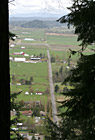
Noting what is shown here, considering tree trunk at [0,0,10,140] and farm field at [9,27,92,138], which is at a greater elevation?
tree trunk at [0,0,10,140]

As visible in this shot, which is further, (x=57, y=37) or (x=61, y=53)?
(x=57, y=37)

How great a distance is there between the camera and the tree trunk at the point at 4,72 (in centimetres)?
129

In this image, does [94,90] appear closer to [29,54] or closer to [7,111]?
[7,111]

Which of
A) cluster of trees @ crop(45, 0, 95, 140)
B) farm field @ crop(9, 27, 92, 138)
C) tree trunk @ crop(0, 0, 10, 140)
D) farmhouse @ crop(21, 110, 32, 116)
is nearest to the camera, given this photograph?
tree trunk @ crop(0, 0, 10, 140)

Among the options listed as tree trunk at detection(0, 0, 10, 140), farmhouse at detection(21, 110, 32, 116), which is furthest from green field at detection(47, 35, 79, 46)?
tree trunk at detection(0, 0, 10, 140)

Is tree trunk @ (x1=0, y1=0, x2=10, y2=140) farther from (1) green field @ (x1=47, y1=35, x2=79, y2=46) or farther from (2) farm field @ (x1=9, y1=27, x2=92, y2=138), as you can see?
(1) green field @ (x1=47, y1=35, x2=79, y2=46)

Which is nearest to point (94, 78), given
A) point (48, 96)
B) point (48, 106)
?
point (48, 106)

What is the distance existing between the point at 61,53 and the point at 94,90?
56.5 meters

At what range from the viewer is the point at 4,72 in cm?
133

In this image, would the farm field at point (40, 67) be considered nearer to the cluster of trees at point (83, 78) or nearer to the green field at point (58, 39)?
the green field at point (58, 39)

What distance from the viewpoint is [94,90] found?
2.39 metres

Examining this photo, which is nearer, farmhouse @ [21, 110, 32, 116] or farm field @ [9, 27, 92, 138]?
farmhouse @ [21, 110, 32, 116]

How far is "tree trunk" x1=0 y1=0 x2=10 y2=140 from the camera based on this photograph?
1.29 meters

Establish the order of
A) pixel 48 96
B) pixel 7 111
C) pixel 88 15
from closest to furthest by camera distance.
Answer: pixel 7 111
pixel 88 15
pixel 48 96
